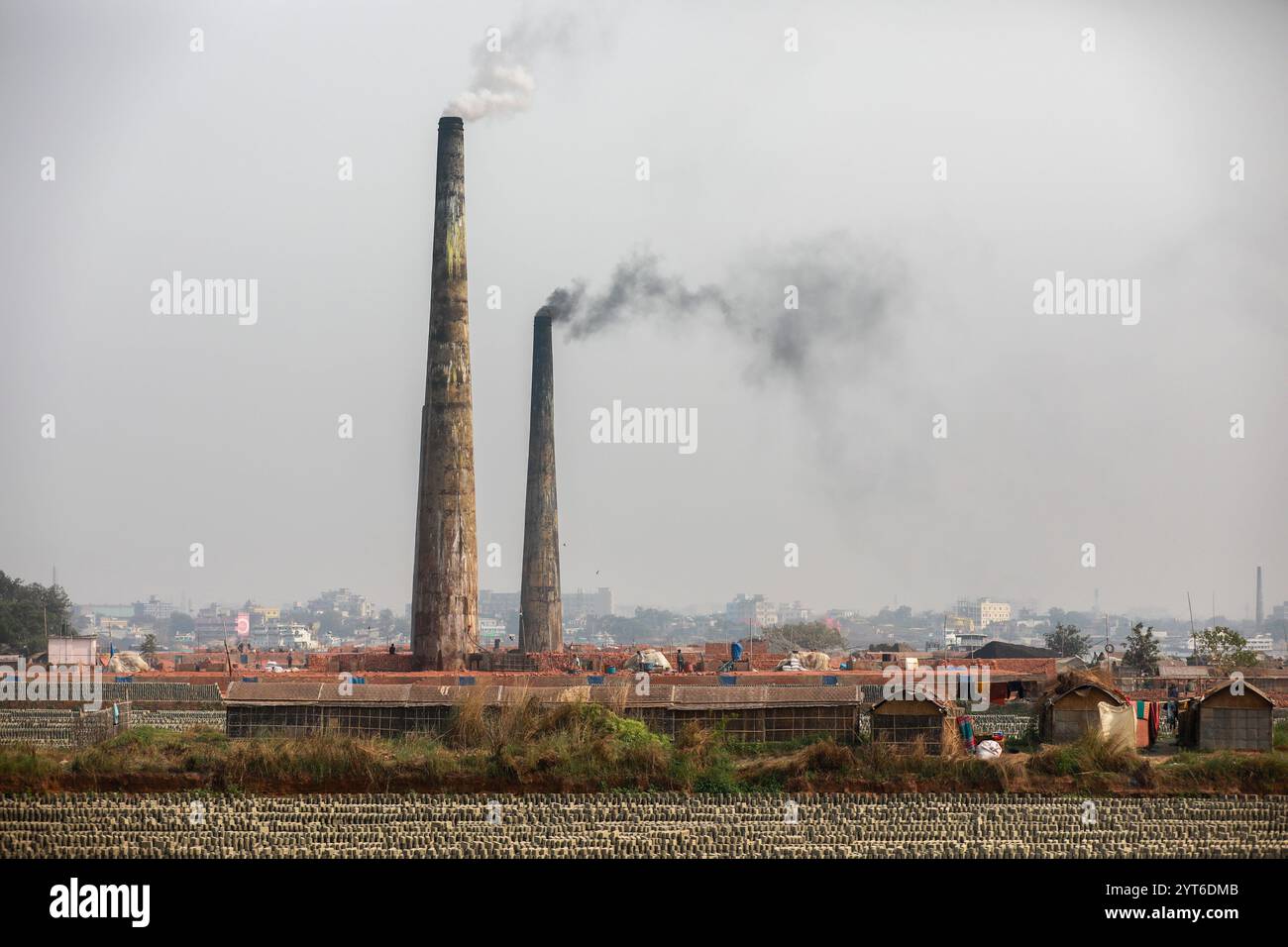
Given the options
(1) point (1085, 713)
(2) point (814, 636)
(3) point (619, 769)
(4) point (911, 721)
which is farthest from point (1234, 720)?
(2) point (814, 636)

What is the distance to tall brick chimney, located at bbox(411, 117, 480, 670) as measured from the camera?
3950 centimetres

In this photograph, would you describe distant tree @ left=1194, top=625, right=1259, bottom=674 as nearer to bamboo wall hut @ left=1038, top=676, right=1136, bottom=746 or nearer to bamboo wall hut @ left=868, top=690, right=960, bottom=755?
bamboo wall hut @ left=1038, top=676, right=1136, bottom=746

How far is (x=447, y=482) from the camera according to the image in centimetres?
3956

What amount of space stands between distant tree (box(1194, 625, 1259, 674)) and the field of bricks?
100ft

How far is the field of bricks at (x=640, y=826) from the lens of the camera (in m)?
21.7

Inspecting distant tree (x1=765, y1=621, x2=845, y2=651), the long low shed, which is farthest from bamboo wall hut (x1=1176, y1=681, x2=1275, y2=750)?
distant tree (x1=765, y1=621, x2=845, y2=651)

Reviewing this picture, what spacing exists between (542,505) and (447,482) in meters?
15.5

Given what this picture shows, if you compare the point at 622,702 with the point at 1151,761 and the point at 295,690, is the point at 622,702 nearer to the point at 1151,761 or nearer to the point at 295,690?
the point at 295,690

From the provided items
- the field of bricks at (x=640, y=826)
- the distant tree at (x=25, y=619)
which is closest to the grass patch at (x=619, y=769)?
the field of bricks at (x=640, y=826)

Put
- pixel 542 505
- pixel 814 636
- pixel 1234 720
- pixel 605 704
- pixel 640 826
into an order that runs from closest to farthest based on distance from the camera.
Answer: pixel 640 826
pixel 1234 720
pixel 605 704
pixel 542 505
pixel 814 636

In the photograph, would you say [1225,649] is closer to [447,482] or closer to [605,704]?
[447,482]

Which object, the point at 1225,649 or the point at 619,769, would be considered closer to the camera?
the point at 619,769
